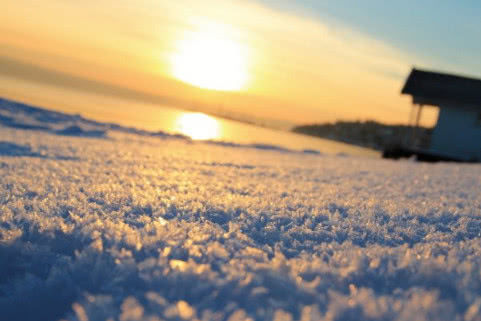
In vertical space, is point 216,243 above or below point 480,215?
below

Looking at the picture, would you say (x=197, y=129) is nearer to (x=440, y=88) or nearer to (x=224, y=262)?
(x=440, y=88)

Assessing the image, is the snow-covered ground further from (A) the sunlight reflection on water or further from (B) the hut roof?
(B) the hut roof

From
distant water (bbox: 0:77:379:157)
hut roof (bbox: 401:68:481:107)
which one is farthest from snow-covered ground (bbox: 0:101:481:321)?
hut roof (bbox: 401:68:481:107)

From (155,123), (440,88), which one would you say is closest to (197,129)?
(155,123)

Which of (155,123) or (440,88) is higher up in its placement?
(440,88)

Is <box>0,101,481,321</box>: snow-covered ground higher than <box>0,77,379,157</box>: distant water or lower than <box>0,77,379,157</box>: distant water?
lower

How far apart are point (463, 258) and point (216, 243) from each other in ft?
1.32

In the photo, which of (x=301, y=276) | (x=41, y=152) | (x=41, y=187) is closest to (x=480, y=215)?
(x=301, y=276)

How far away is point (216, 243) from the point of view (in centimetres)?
66

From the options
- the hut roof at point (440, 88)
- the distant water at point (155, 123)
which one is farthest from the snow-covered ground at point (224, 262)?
the hut roof at point (440, 88)

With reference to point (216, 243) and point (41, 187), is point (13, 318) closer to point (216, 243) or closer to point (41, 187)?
point (216, 243)

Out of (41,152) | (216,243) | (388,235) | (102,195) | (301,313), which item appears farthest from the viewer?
(41,152)

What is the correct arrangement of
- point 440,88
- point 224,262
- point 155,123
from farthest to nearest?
point 155,123 < point 440,88 < point 224,262

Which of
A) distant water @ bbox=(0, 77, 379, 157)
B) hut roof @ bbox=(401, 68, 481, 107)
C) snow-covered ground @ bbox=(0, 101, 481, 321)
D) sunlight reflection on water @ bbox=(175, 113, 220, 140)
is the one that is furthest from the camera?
hut roof @ bbox=(401, 68, 481, 107)
